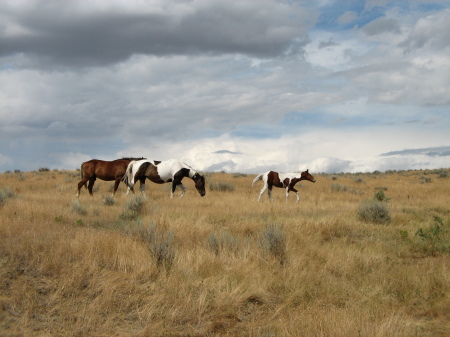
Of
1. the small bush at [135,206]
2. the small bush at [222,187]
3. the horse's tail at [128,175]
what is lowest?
the small bush at [135,206]

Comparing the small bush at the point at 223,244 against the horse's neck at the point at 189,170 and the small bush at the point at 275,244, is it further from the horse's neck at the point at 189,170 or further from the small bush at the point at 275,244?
the horse's neck at the point at 189,170

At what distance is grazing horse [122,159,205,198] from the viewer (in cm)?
1991

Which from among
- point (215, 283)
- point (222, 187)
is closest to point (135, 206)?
point (215, 283)

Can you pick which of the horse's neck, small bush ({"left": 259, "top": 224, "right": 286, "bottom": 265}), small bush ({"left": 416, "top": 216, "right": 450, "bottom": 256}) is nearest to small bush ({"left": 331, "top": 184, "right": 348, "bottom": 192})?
the horse's neck

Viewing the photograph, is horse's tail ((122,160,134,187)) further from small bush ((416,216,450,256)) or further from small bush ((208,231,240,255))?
small bush ((416,216,450,256))

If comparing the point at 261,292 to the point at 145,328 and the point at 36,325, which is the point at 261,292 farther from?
the point at 36,325

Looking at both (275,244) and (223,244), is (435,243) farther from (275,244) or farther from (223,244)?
(223,244)

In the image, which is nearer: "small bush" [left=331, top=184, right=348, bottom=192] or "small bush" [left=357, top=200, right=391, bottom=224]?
"small bush" [left=357, top=200, right=391, bottom=224]

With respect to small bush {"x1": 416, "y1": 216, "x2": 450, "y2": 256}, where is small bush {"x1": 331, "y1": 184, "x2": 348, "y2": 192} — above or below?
above

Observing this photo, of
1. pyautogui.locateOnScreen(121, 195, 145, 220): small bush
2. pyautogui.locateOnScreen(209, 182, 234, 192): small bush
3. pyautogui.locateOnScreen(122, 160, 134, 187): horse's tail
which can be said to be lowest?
pyautogui.locateOnScreen(121, 195, 145, 220): small bush

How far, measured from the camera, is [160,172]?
20266mm

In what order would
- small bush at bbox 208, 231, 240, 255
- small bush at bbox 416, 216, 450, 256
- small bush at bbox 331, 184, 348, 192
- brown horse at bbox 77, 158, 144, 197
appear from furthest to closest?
small bush at bbox 331, 184, 348, 192 → brown horse at bbox 77, 158, 144, 197 → small bush at bbox 416, 216, 450, 256 → small bush at bbox 208, 231, 240, 255

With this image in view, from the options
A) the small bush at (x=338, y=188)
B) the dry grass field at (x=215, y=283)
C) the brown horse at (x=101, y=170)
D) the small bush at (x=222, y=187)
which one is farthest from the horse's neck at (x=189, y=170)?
the small bush at (x=338, y=188)

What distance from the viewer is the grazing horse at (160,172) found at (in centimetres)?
1991
